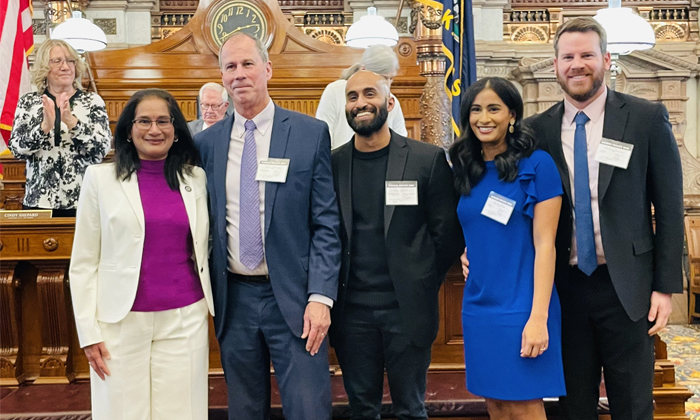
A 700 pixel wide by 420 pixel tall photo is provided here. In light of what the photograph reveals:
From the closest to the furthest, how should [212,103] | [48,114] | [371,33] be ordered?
[48,114], [212,103], [371,33]

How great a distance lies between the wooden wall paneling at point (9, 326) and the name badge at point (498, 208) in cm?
239

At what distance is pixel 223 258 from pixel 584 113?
1278 millimetres

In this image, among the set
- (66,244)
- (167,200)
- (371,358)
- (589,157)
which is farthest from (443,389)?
(66,244)

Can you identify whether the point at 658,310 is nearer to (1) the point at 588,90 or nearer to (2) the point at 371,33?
(1) the point at 588,90

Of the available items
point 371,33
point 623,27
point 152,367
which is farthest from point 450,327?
point 371,33

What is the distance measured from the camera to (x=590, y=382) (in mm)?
2168

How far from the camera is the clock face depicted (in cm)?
596

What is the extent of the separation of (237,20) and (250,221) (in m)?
4.27

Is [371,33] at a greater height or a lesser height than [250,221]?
greater

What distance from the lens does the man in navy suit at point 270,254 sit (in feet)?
7.04

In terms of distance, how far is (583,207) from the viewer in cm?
211

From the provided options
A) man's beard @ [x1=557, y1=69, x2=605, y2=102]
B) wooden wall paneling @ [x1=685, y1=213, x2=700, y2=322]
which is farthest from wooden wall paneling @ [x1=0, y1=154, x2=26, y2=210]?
wooden wall paneling @ [x1=685, y1=213, x2=700, y2=322]

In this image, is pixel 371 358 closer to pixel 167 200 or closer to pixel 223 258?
pixel 223 258

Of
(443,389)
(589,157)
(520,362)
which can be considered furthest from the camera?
(443,389)
